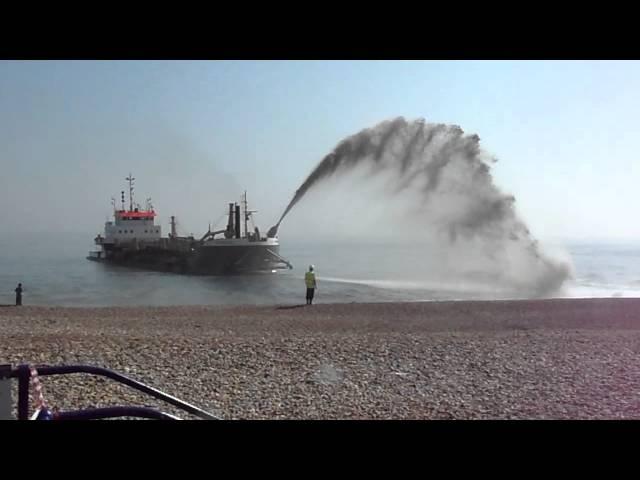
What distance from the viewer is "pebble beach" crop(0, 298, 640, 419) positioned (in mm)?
6965

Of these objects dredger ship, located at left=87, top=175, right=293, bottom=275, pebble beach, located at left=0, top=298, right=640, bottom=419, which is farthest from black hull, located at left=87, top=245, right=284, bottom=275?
pebble beach, located at left=0, top=298, right=640, bottom=419

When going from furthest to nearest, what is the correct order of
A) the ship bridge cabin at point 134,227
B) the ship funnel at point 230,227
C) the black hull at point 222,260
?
the ship bridge cabin at point 134,227
the ship funnel at point 230,227
the black hull at point 222,260

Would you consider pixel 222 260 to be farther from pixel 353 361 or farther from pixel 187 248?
pixel 353 361

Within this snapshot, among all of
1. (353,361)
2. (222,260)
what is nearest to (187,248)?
(222,260)

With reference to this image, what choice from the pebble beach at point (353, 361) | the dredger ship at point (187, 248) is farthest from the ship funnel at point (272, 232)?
the pebble beach at point (353, 361)

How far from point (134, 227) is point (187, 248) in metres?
11.0

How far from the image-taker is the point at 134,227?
5838 cm

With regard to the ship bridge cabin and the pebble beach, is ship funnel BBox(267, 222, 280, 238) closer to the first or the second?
the ship bridge cabin

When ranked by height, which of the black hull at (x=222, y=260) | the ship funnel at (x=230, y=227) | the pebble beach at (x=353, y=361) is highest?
the ship funnel at (x=230, y=227)

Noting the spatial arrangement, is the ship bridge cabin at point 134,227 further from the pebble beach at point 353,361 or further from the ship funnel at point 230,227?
the pebble beach at point 353,361

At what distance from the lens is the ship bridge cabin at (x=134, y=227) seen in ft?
190
